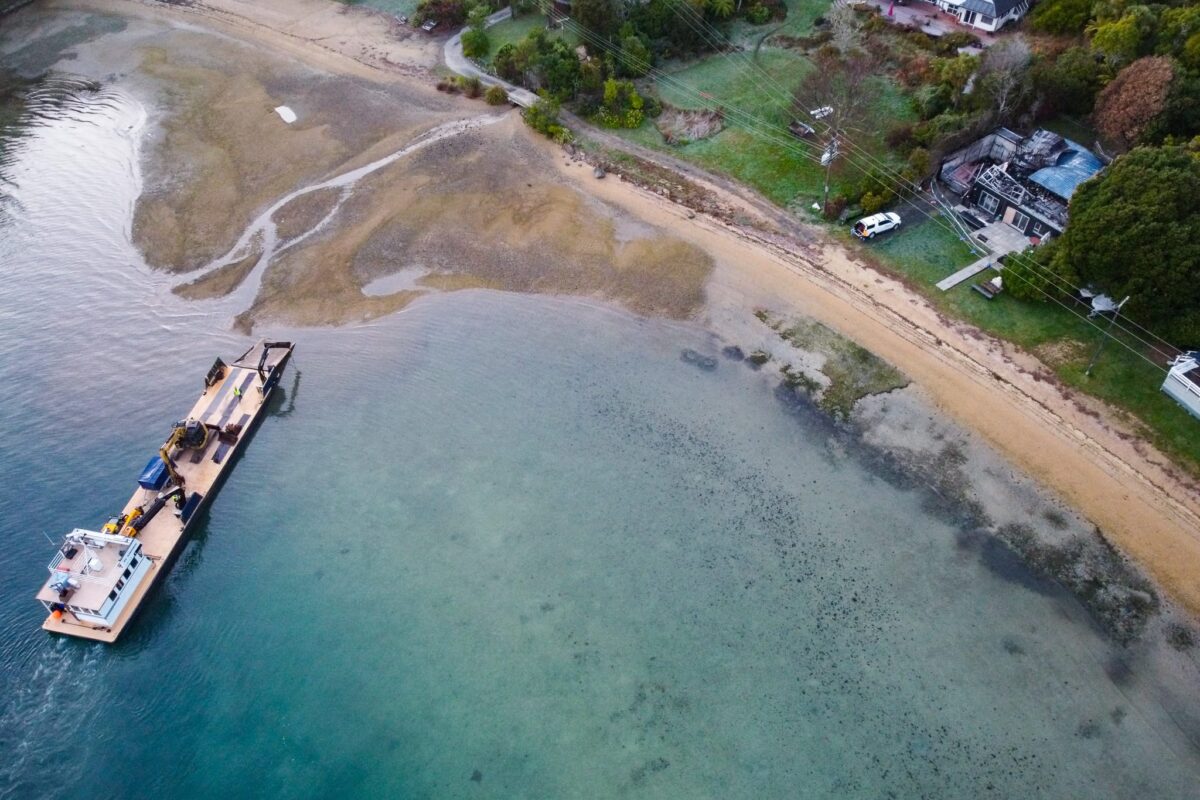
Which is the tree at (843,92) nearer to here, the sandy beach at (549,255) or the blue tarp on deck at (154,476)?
the sandy beach at (549,255)

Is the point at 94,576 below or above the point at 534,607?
above

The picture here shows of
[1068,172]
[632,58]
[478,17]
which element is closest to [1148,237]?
[1068,172]

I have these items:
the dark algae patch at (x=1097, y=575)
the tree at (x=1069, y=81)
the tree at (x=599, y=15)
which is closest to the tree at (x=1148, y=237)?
the dark algae patch at (x=1097, y=575)

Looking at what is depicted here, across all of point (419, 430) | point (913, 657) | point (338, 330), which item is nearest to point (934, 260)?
point (913, 657)

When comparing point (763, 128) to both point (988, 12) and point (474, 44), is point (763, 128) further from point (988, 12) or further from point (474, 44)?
point (474, 44)

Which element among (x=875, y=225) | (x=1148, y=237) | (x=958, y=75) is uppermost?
(x=958, y=75)

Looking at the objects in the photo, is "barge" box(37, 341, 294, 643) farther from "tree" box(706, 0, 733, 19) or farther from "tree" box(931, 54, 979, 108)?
"tree" box(931, 54, 979, 108)

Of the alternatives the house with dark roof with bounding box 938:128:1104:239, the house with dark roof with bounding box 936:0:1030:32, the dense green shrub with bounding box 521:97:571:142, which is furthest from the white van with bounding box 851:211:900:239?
the house with dark roof with bounding box 936:0:1030:32

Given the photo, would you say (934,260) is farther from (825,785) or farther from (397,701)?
(397,701)
